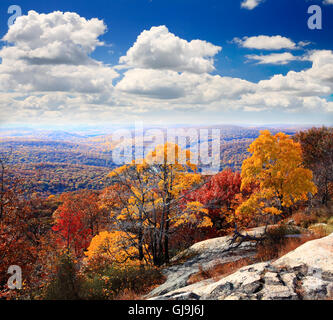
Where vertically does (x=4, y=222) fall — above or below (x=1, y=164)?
below

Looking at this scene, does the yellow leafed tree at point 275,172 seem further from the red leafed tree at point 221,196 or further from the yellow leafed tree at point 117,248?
the yellow leafed tree at point 117,248

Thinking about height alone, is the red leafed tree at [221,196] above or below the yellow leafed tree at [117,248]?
above

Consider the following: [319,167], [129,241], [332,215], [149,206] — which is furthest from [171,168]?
[319,167]

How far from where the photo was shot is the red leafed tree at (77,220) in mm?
38919

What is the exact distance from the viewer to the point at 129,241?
18.1 metres

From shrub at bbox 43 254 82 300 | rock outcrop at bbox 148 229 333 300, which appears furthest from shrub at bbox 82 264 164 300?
rock outcrop at bbox 148 229 333 300

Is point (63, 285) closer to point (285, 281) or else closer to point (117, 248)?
point (117, 248)

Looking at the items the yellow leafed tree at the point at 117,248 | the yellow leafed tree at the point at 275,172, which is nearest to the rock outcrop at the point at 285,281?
the yellow leafed tree at the point at 275,172

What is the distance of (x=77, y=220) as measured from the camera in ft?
139

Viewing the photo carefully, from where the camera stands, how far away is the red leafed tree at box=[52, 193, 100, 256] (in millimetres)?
38919

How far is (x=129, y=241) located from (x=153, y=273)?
4.64 meters

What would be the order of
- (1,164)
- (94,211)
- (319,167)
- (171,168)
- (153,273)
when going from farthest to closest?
1. (94,211)
2. (319,167)
3. (171,168)
4. (1,164)
5. (153,273)
